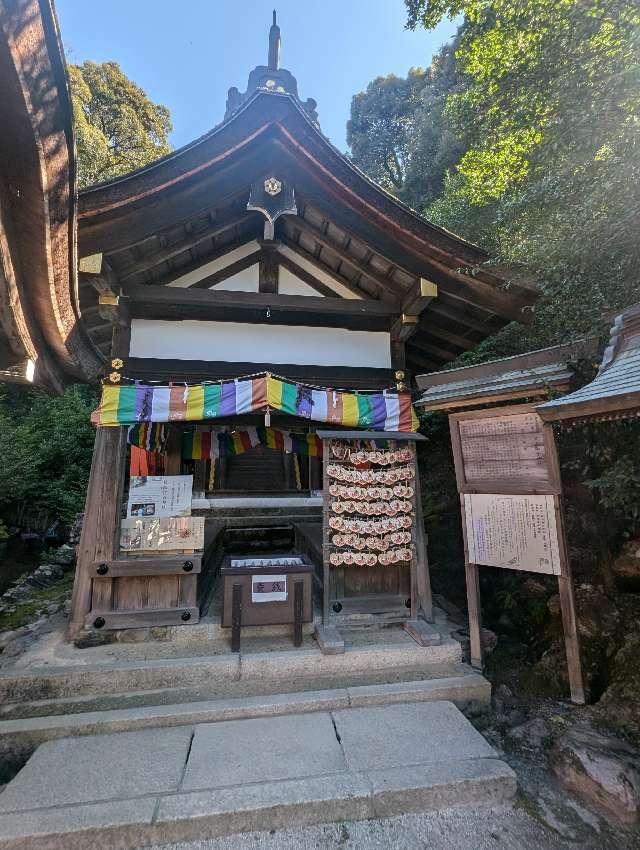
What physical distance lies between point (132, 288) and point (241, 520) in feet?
Answer: 16.4

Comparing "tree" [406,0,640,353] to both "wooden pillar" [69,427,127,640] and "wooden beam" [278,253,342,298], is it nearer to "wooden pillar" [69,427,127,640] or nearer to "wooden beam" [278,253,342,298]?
"wooden beam" [278,253,342,298]

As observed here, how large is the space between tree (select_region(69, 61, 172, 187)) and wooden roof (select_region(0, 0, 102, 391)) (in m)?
22.7

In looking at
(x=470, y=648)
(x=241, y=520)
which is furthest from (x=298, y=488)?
(x=470, y=648)

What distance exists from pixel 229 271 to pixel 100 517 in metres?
3.82

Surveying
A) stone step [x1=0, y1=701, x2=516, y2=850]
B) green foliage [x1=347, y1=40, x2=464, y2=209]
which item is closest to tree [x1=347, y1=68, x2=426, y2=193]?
green foliage [x1=347, y1=40, x2=464, y2=209]

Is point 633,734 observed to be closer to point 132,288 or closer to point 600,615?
point 600,615

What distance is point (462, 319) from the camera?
5.68m

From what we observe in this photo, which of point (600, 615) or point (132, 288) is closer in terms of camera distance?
point (600, 615)

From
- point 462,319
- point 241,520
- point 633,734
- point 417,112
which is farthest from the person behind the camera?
point 417,112

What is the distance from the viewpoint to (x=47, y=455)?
13.9 m

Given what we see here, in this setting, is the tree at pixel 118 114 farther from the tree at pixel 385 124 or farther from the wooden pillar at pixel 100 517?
the wooden pillar at pixel 100 517

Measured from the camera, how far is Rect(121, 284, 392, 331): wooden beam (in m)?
5.14

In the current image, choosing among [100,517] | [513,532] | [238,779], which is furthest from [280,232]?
[238,779]

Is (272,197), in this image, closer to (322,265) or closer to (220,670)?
(322,265)
